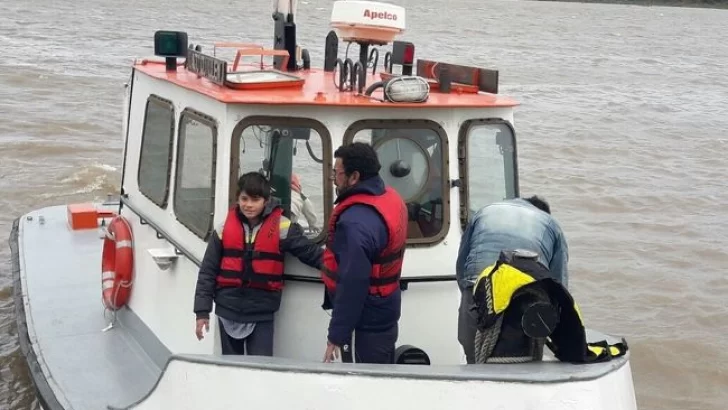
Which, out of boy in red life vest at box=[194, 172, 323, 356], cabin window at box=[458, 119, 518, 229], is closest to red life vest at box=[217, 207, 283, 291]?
boy in red life vest at box=[194, 172, 323, 356]

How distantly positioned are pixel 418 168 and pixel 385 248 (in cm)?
69

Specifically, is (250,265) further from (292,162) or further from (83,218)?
(83,218)

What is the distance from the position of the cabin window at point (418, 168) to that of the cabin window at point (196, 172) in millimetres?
720

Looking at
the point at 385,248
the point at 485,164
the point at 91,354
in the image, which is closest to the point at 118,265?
the point at 91,354

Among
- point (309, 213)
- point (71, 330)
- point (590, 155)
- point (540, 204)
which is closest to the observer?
point (540, 204)

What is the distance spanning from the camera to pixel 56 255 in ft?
23.9

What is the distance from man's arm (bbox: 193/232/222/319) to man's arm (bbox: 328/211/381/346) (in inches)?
24.7

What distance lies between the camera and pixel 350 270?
3787 mm

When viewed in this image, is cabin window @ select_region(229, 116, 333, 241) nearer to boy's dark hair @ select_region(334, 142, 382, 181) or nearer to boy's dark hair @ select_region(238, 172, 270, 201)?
boy's dark hair @ select_region(238, 172, 270, 201)

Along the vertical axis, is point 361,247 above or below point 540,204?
below

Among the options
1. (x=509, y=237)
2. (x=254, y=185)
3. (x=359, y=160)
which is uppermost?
(x=359, y=160)

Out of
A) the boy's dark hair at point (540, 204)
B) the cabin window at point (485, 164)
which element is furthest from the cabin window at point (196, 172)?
the boy's dark hair at point (540, 204)

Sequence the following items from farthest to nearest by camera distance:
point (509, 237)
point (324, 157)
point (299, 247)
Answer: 1. point (324, 157)
2. point (299, 247)
3. point (509, 237)

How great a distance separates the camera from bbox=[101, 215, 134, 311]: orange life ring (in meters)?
5.51
